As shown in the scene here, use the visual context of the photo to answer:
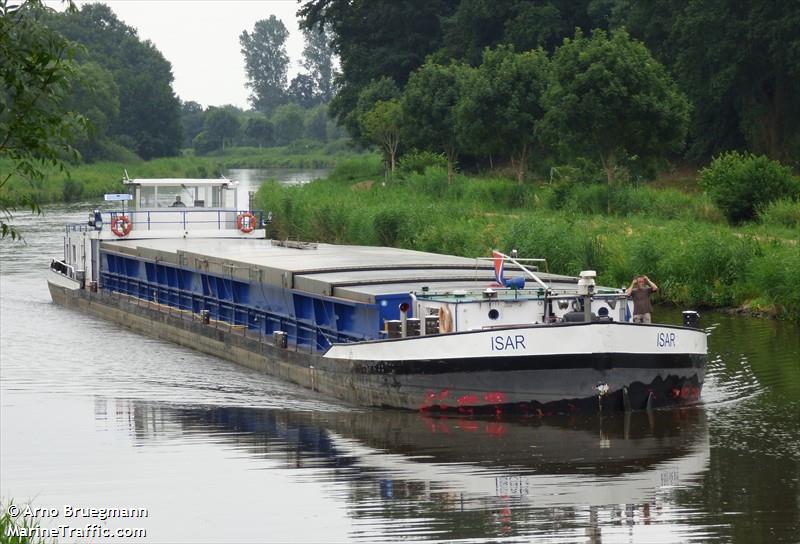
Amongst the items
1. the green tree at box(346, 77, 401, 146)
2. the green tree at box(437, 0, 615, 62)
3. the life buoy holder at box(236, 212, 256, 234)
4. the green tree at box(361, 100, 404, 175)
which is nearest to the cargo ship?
the life buoy holder at box(236, 212, 256, 234)

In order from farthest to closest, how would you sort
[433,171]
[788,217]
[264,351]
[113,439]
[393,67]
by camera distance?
1. [393,67]
2. [433,171]
3. [788,217]
4. [264,351]
5. [113,439]

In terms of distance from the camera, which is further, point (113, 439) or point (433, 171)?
point (433, 171)

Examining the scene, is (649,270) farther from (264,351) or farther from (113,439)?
(113,439)

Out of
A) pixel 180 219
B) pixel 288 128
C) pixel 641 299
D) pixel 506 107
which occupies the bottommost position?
pixel 641 299

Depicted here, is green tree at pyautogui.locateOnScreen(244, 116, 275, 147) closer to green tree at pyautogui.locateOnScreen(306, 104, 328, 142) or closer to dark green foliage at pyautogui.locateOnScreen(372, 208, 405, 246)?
green tree at pyautogui.locateOnScreen(306, 104, 328, 142)

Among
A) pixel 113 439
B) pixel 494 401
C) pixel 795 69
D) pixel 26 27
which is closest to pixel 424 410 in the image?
pixel 494 401

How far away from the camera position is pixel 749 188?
3491 centimetres

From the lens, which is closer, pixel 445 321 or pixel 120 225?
pixel 445 321

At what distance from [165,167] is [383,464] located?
9031 centimetres

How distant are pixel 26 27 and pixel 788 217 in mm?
26547

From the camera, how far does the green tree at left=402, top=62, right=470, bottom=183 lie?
55.8 meters

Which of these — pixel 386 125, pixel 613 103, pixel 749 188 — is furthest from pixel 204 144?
pixel 749 188

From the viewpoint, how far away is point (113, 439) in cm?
1769

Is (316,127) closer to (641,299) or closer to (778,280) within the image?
(778,280)
